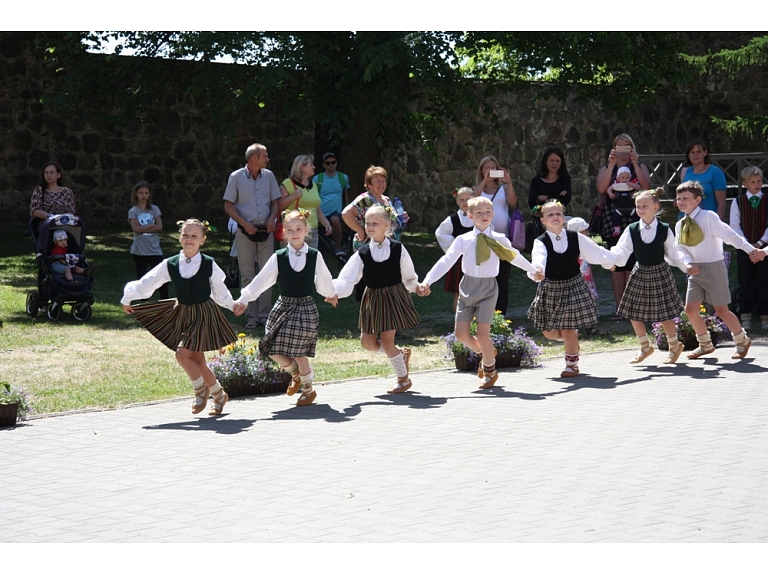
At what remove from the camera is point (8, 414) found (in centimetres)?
790

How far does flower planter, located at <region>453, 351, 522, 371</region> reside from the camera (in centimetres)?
1021

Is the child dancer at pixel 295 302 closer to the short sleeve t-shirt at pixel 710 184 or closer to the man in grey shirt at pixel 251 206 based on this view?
the man in grey shirt at pixel 251 206

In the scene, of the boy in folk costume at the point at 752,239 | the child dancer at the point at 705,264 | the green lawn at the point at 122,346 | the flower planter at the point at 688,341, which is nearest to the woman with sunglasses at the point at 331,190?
the green lawn at the point at 122,346

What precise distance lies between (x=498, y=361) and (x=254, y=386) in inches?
94.6

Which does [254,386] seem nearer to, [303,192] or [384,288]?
[384,288]

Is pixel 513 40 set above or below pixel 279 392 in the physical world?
above

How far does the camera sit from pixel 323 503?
5.77 meters

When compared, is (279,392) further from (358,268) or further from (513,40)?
(513,40)

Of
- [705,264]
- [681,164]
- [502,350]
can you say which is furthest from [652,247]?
[681,164]

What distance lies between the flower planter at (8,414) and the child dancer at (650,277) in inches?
212

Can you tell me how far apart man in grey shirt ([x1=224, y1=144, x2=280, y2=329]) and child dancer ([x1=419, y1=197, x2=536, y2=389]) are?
364 centimetres

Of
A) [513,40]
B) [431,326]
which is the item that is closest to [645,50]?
[513,40]

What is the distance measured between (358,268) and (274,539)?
427cm

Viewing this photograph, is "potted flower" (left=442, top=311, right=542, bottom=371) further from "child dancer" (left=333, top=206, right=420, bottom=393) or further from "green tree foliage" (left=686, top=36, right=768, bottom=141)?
"green tree foliage" (left=686, top=36, right=768, bottom=141)
